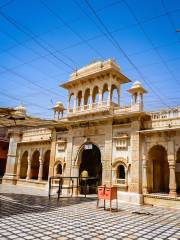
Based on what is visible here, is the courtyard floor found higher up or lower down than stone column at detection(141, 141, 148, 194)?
lower down

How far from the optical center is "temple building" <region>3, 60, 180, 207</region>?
14.1 meters

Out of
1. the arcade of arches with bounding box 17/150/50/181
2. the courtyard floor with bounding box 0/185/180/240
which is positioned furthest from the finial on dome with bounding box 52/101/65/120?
the courtyard floor with bounding box 0/185/180/240

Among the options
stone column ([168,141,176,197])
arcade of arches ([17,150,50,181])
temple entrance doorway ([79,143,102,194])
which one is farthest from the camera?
arcade of arches ([17,150,50,181])

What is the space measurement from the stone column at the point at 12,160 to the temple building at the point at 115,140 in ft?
8.95

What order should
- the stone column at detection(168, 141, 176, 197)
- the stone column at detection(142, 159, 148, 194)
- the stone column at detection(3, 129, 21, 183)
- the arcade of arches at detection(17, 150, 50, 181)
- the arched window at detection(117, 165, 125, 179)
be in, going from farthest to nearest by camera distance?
1. the arcade of arches at detection(17, 150, 50, 181)
2. the stone column at detection(3, 129, 21, 183)
3. the arched window at detection(117, 165, 125, 179)
4. the stone column at detection(142, 159, 148, 194)
5. the stone column at detection(168, 141, 176, 197)

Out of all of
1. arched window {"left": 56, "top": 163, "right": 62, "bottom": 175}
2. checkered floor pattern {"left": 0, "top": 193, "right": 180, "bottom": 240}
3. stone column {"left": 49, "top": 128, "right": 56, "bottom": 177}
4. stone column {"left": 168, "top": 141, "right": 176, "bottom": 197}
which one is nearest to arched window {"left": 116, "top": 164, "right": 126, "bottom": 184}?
stone column {"left": 168, "top": 141, "right": 176, "bottom": 197}

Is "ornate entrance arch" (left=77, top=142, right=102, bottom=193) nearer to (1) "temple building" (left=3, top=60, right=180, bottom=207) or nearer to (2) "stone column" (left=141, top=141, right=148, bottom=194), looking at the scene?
(1) "temple building" (left=3, top=60, right=180, bottom=207)

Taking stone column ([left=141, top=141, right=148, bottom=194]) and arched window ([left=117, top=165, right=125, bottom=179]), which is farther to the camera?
arched window ([left=117, top=165, right=125, bottom=179])

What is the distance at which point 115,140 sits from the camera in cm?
1617

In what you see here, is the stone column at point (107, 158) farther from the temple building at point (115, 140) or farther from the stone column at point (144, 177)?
the stone column at point (144, 177)

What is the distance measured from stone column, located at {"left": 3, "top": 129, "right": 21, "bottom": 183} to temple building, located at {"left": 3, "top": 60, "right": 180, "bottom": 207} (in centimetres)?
273

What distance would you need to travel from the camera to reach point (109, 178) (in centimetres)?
1575

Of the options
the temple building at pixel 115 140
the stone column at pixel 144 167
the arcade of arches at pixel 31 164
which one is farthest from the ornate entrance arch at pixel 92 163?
the arcade of arches at pixel 31 164

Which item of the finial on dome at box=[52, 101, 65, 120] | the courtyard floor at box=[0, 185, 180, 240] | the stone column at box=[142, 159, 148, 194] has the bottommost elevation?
the courtyard floor at box=[0, 185, 180, 240]
